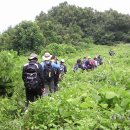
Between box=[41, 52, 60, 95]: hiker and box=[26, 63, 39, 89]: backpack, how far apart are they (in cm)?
194

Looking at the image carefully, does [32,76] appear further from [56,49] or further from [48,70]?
[56,49]

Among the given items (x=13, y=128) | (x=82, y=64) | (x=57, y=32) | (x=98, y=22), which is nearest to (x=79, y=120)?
(x=13, y=128)

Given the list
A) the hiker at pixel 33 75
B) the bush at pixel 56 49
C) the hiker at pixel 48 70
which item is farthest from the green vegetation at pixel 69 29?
the hiker at pixel 33 75

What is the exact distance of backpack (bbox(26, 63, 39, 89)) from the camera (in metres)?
11.3

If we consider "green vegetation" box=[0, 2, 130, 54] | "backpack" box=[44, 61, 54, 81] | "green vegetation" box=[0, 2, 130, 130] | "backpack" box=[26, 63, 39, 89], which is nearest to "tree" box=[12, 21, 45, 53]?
"green vegetation" box=[0, 2, 130, 54]

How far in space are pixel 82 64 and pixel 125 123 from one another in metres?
19.4

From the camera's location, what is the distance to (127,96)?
26.3 ft

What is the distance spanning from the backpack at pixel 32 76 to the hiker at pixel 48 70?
194 cm

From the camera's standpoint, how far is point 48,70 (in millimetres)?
13516

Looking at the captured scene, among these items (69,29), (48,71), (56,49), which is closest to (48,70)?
(48,71)

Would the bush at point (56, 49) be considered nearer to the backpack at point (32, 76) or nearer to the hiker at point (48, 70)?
the hiker at point (48, 70)

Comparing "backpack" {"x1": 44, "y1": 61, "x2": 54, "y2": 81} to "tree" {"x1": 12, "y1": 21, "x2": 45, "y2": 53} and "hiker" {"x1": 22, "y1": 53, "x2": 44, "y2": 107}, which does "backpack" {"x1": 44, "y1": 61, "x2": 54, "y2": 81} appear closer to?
"hiker" {"x1": 22, "y1": 53, "x2": 44, "y2": 107}

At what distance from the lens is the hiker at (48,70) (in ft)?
43.9

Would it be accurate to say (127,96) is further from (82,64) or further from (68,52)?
(68,52)
